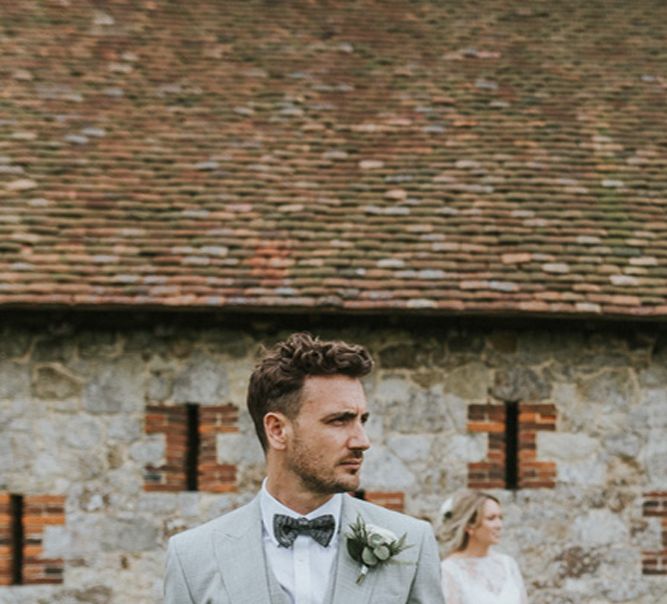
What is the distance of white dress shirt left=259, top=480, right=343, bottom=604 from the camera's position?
9.72 ft

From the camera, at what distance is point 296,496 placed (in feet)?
9.99

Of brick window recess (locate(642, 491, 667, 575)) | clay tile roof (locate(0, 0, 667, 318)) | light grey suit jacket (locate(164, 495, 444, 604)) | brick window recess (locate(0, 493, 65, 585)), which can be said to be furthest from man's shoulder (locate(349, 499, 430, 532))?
brick window recess (locate(642, 491, 667, 575))

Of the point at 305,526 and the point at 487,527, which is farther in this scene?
the point at 487,527

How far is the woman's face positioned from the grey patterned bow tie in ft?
10.2

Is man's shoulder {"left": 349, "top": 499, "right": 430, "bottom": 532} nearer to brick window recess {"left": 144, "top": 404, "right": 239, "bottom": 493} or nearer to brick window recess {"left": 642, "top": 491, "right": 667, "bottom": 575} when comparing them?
brick window recess {"left": 144, "top": 404, "right": 239, "bottom": 493}

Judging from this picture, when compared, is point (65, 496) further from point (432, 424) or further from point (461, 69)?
point (461, 69)

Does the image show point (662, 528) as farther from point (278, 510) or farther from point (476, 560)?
point (278, 510)

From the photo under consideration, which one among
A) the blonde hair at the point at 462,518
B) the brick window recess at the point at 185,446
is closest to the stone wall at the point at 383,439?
the brick window recess at the point at 185,446

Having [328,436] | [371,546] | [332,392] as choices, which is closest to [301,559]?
[371,546]

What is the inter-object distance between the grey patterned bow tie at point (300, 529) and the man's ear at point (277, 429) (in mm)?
203

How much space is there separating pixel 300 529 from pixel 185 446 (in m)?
5.03

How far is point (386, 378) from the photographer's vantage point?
795 centimetres

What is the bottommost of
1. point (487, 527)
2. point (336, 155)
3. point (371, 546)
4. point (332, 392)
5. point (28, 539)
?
point (28, 539)

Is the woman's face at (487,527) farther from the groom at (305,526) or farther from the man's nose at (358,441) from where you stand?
the man's nose at (358,441)
